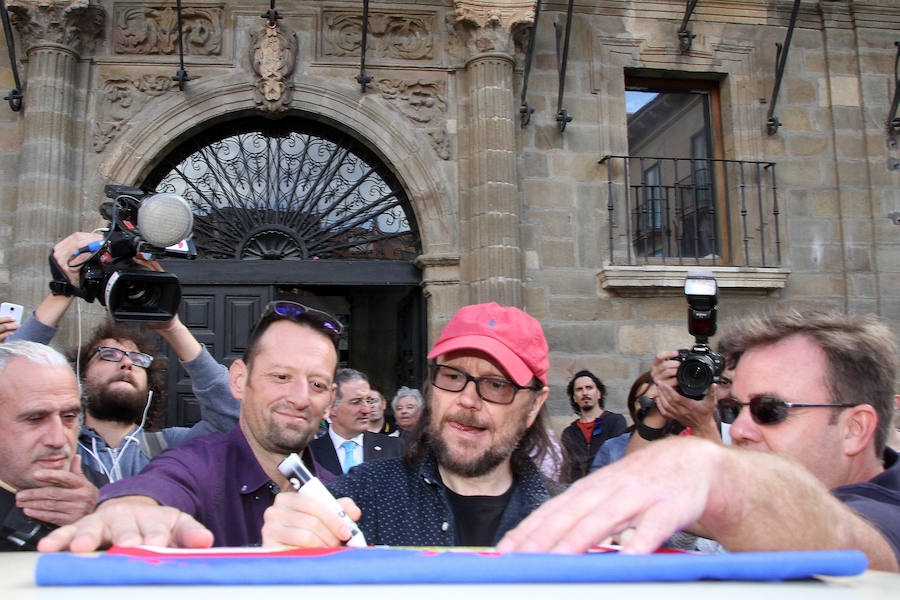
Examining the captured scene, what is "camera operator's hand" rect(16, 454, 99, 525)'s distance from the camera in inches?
79.5

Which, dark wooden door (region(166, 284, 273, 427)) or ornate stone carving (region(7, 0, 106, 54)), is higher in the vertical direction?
ornate stone carving (region(7, 0, 106, 54))

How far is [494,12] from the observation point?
7199 millimetres

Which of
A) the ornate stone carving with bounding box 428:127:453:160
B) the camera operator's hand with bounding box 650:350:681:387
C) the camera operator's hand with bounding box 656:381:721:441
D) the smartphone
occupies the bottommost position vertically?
the camera operator's hand with bounding box 656:381:721:441

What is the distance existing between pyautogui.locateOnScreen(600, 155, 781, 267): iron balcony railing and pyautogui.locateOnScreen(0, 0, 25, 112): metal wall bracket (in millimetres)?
→ 5488

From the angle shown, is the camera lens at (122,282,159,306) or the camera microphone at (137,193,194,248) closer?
the camera microphone at (137,193,194,248)

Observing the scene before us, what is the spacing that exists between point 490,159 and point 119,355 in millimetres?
4307

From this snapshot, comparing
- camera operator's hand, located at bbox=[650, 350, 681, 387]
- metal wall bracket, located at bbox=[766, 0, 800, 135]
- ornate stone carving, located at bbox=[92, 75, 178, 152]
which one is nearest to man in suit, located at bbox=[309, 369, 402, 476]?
camera operator's hand, located at bbox=[650, 350, 681, 387]

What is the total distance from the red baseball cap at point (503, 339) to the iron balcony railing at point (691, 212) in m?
5.41

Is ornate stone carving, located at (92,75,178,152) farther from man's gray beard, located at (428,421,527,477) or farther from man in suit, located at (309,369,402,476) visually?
man's gray beard, located at (428,421,527,477)

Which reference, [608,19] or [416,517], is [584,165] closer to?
[608,19]

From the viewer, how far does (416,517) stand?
75.5 inches

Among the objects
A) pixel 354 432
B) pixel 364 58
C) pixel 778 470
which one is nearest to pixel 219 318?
pixel 364 58

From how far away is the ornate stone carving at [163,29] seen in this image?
7.24 m

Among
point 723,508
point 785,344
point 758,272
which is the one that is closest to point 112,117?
point 758,272
